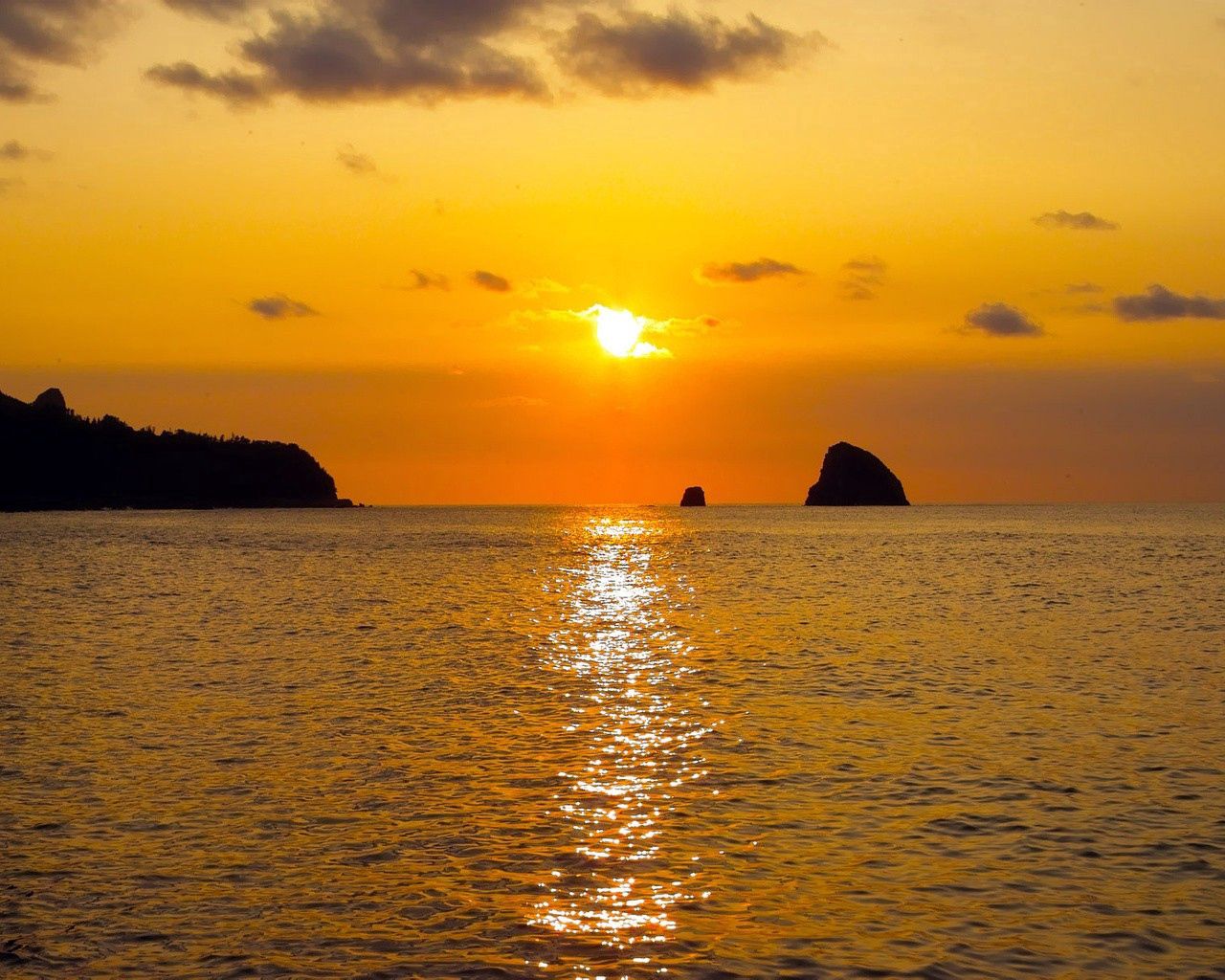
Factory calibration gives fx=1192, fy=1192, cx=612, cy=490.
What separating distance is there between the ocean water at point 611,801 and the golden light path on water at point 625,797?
8 centimetres

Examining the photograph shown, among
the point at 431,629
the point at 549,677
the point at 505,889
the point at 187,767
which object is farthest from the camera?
the point at 431,629

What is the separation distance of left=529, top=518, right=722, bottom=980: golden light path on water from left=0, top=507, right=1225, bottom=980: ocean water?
0.08 metres

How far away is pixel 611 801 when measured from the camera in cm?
2164

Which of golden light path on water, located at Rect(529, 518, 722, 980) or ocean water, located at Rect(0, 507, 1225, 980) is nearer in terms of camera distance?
ocean water, located at Rect(0, 507, 1225, 980)

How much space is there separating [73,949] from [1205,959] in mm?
13494

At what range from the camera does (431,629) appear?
5244 cm

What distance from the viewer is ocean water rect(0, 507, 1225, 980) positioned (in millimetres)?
14664

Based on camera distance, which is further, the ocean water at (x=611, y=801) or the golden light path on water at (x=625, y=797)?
the golden light path on water at (x=625, y=797)

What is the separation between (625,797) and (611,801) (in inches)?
16.6

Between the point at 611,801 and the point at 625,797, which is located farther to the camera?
the point at 625,797

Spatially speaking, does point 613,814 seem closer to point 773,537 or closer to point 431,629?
point 431,629

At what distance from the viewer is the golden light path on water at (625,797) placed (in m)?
15.1

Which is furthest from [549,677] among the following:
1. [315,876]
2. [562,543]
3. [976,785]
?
[562,543]

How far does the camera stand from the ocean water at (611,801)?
14.7 metres
